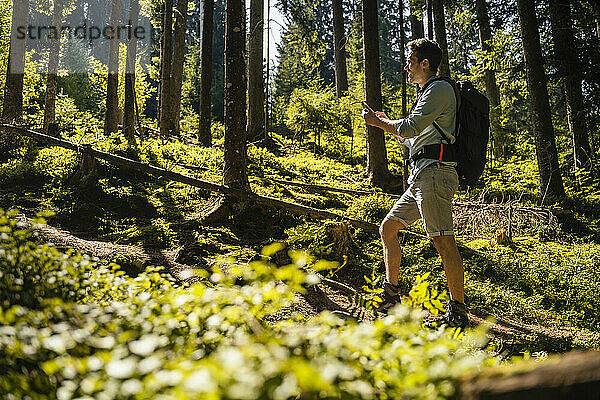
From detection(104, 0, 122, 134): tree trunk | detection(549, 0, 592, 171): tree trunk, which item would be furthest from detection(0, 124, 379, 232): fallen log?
detection(549, 0, 592, 171): tree trunk

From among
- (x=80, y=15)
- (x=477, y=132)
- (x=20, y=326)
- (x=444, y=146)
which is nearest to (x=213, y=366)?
(x=20, y=326)

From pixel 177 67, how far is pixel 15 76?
21.8 ft

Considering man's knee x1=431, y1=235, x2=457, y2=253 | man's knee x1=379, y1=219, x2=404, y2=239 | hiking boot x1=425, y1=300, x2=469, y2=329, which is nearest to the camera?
hiking boot x1=425, y1=300, x2=469, y2=329

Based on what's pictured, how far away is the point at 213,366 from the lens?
1016 mm

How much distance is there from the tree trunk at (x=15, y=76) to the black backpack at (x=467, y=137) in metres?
12.6

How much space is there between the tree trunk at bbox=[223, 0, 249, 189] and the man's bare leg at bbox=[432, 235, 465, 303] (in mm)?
4537

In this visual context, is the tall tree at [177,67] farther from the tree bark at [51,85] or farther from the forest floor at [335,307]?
the forest floor at [335,307]

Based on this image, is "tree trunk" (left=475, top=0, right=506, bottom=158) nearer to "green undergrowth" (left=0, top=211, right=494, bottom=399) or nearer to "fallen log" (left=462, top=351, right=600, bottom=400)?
"green undergrowth" (left=0, top=211, right=494, bottom=399)

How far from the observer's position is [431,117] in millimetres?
3832

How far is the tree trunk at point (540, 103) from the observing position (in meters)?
9.84

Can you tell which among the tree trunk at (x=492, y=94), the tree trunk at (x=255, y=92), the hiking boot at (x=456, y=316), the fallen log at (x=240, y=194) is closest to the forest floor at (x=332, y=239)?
the fallen log at (x=240, y=194)

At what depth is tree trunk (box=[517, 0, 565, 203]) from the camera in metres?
9.84

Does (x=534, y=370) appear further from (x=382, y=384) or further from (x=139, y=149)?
(x=139, y=149)

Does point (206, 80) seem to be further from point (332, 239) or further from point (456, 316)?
point (456, 316)
